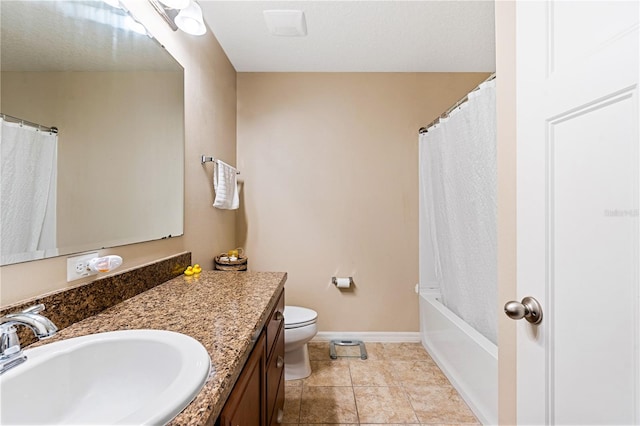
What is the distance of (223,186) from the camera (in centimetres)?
202

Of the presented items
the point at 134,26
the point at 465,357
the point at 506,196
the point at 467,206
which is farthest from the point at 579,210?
the point at 134,26

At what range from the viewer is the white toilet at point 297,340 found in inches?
73.5

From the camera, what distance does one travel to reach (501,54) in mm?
868

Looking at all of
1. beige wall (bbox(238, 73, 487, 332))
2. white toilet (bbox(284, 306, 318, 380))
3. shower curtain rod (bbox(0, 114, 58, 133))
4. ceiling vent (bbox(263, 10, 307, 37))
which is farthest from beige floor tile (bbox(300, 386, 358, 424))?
ceiling vent (bbox(263, 10, 307, 37))

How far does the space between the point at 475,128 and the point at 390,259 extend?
130 centimetres

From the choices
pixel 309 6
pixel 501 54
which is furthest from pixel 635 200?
pixel 309 6

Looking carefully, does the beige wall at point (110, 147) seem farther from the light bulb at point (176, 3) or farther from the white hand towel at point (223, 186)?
the white hand towel at point (223, 186)

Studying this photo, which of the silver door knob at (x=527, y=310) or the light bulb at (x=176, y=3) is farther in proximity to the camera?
the light bulb at (x=176, y=3)

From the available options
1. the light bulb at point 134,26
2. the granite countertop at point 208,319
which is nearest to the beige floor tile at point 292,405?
the granite countertop at point 208,319

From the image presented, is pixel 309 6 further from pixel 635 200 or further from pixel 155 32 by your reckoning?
pixel 635 200

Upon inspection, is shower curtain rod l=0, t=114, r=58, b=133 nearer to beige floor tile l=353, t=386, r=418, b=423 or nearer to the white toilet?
the white toilet

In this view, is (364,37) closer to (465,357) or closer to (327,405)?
(465,357)

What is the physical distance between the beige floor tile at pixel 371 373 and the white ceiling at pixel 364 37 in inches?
93.9

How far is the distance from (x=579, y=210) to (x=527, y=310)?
269mm
